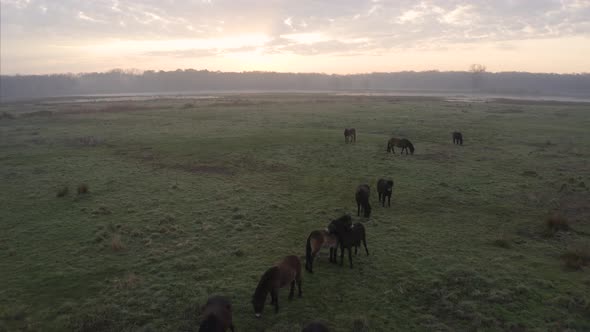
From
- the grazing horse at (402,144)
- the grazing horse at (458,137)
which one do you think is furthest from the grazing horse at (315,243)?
the grazing horse at (458,137)

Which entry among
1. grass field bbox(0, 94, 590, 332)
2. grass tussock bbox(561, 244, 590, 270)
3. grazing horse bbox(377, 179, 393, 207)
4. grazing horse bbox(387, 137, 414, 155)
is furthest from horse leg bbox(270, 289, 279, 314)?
grazing horse bbox(387, 137, 414, 155)

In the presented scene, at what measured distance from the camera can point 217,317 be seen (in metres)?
7.57

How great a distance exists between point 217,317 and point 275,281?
198 cm

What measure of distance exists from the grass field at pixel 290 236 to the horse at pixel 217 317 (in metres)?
1.11

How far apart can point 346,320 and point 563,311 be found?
19.7ft

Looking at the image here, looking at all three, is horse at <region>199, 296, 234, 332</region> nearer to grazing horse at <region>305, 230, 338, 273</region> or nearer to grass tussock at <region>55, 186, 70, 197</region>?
grazing horse at <region>305, 230, 338, 273</region>

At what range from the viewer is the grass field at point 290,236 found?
9352 mm

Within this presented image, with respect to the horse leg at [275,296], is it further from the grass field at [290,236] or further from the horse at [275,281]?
the grass field at [290,236]

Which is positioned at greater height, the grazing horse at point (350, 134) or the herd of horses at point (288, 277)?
the grazing horse at point (350, 134)

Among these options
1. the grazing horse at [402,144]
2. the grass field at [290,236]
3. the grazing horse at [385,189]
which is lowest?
the grass field at [290,236]

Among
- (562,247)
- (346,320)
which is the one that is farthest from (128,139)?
(562,247)

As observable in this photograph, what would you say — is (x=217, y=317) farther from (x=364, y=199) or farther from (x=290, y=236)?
A: (x=364, y=199)

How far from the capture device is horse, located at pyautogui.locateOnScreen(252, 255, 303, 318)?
8.91 meters

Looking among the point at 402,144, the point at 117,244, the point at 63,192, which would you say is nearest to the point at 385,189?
the point at 117,244
